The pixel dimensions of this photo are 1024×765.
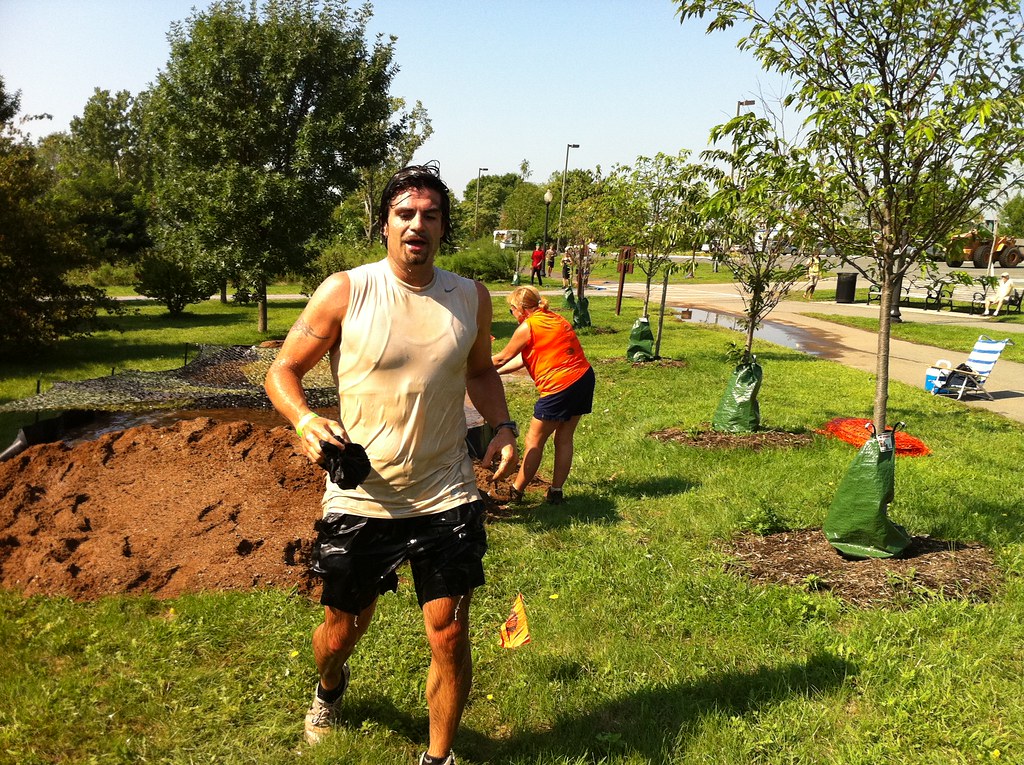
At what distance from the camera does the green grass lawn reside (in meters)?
3.09

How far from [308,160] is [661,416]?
918 cm

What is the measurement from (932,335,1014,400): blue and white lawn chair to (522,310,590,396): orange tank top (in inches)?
298

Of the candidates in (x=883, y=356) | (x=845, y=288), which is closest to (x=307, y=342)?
(x=883, y=356)

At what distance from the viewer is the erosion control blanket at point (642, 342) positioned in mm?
13664

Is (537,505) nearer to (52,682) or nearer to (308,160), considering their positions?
(52,682)

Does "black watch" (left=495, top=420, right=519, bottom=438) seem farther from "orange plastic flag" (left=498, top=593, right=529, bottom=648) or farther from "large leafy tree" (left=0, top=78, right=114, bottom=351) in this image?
"large leafy tree" (left=0, top=78, right=114, bottom=351)

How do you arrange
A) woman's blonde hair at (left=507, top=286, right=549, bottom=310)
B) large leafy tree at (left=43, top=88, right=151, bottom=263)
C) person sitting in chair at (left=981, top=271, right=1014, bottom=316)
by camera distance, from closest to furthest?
→ 1. woman's blonde hair at (left=507, top=286, right=549, bottom=310)
2. person sitting in chair at (left=981, top=271, right=1014, bottom=316)
3. large leafy tree at (left=43, top=88, right=151, bottom=263)

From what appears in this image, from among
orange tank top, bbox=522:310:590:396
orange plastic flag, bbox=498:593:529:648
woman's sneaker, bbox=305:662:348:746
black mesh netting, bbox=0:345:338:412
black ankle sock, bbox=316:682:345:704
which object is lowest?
woman's sneaker, bbox=305:662:348:746

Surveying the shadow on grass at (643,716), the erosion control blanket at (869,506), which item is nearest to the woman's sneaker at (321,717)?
the shadow on grass at (643,716)

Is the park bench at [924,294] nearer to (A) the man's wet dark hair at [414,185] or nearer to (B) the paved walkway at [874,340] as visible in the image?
(B) the paved walkway at [874,340]

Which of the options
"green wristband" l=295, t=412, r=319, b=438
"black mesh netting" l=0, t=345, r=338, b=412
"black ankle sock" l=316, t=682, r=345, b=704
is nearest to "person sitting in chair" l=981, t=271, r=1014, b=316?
"black mesh netting" l=0, t=345, r=338, b=412

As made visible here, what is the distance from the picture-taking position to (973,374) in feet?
35.9

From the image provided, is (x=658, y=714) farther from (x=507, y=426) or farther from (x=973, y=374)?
(x=973, y=374)

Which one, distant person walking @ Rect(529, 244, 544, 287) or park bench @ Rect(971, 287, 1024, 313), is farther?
distant person walking @ Rect(529, 244, 544, 287)
